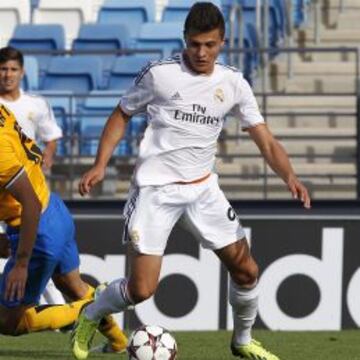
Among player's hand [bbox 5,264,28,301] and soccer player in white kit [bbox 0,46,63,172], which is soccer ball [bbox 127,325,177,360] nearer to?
player's hand [bbox 5,264,28,301]

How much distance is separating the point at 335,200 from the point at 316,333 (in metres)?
1.21

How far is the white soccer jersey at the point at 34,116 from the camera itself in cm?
1286

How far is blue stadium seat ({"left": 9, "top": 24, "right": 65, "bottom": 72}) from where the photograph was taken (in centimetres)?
1758

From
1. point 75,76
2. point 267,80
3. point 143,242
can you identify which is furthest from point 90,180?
point 267,80

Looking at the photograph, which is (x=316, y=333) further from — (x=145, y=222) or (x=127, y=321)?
(x=145, y=222)

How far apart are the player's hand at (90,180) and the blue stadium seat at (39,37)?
28.3 ft

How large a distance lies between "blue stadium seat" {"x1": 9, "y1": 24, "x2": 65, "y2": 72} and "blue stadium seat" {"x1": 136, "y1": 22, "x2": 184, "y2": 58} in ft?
2.85

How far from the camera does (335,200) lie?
44.3 feet

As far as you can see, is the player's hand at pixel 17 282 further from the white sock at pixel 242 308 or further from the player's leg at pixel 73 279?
the white sock at pixel 242 308

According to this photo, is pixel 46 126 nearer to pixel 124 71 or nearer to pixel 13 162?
pixel 124 71

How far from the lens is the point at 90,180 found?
8945mm

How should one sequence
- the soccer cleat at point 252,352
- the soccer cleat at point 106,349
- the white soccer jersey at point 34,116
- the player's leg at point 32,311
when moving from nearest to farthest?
the player's leg at point 32,311 → the soccer cleat at point 252,352 → the soccer cleat at point 106,349 → the white soccer jersey at point 34,116

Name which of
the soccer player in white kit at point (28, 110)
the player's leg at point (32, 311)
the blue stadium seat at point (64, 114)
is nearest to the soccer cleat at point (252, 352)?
the player's leg at point (32, 311)

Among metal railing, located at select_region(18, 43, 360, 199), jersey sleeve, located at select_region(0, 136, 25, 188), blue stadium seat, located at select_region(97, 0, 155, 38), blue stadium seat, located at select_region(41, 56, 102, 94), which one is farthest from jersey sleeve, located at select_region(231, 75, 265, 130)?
blue stadium seat, located at select_region(97, 0, 155, 38)
